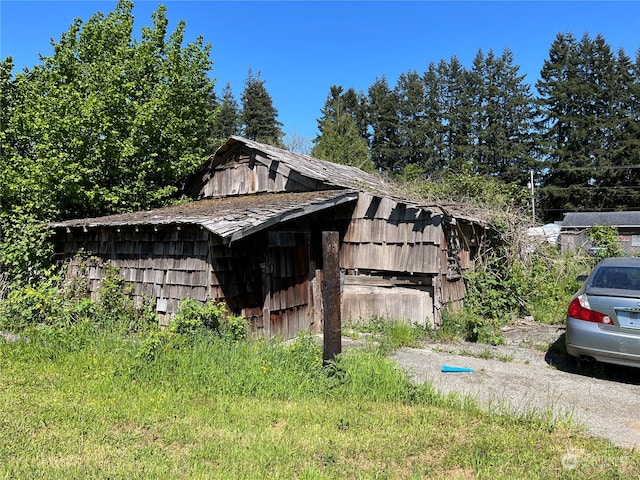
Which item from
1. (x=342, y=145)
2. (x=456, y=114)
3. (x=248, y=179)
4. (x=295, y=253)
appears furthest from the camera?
(x=456, y=114)

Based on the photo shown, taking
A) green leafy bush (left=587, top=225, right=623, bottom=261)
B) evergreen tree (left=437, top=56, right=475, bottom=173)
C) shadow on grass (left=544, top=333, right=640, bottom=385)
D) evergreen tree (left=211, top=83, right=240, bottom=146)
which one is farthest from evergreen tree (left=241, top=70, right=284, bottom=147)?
shadow on grass (left=544, top=333, right=640, bottom=385)

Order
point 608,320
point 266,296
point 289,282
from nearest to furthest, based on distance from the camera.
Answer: point 608,320
point 266,296
point 289,282

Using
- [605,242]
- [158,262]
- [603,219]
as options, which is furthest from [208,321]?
[603,219]

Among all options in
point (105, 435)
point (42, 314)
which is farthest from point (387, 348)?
point (42, 314)

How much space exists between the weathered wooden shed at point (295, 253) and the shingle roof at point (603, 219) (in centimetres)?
2627

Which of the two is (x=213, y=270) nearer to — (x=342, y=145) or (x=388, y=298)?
(x=388, y=298)

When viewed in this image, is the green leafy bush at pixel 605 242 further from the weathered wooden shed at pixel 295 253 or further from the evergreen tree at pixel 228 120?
the evergreen tree at pixel 228 120

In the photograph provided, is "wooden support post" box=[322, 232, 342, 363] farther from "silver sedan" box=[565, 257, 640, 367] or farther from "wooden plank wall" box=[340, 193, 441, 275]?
"wooden plank wall" box=[340, 193, 441, 275]

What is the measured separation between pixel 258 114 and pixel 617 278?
148ft

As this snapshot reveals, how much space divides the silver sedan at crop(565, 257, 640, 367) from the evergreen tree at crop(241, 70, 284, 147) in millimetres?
41586

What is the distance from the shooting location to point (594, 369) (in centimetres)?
640

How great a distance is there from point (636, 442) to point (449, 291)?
5.47 meters

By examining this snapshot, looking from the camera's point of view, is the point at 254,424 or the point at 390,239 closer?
the point at 254,424

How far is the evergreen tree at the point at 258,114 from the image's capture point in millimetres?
47281
